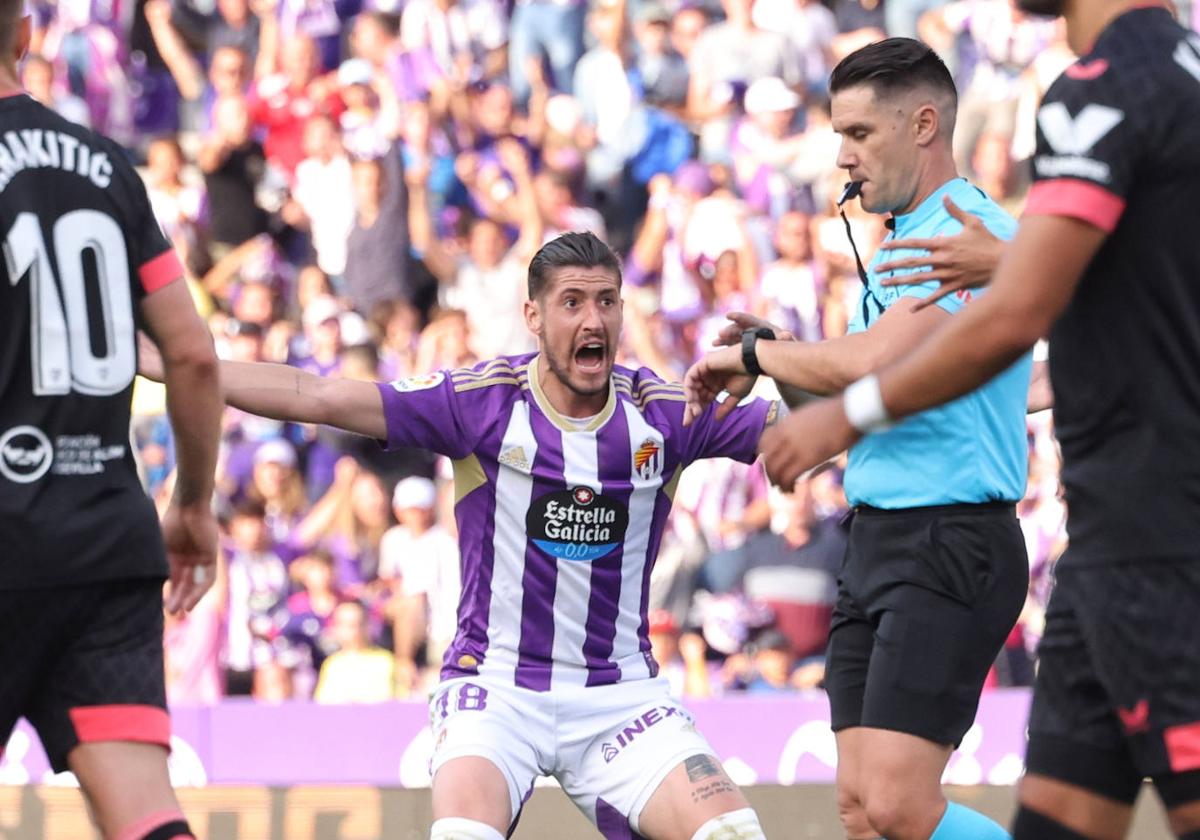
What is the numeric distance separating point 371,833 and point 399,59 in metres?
7.26

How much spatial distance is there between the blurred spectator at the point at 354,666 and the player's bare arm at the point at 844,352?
20.5ft

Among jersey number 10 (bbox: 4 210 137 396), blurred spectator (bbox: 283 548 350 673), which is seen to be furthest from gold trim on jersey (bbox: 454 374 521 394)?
blurred spectator (bbox: 283 548 350 673)

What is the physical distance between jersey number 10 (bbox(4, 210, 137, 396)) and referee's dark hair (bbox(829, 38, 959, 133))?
7.97 feet

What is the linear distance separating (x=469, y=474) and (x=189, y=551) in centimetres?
174

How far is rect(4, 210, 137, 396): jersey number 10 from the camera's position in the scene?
403 cm

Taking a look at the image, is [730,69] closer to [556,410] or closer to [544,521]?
[556,410]

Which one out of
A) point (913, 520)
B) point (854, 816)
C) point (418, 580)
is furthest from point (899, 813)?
point (418, 580)

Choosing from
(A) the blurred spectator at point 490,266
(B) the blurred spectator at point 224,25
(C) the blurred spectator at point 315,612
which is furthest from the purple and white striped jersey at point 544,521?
(B) the blurred spectator at point 224,25

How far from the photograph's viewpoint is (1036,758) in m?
3.89

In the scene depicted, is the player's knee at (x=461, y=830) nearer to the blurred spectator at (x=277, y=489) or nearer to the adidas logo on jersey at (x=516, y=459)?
the adidas logo on jersey at (x=516, y=459)

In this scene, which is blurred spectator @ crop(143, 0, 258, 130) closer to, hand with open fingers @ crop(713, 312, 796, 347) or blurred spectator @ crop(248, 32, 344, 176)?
blurred spectator @ crop(248, 32, 344, 176)

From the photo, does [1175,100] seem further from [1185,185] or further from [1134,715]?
[1134,715]

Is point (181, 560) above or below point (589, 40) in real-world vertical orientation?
below

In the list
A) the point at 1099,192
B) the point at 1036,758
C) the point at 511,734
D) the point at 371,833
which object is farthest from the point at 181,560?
the point at 371,833
